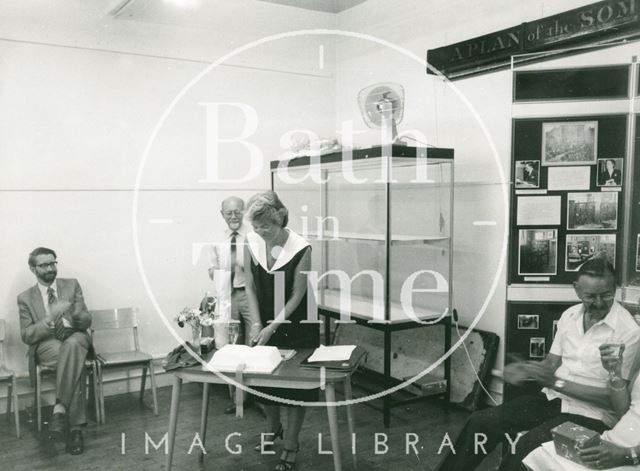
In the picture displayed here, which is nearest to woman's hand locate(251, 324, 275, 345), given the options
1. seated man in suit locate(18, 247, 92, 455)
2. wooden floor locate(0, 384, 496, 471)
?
wooden floor locate(0, 384, 496, 471)

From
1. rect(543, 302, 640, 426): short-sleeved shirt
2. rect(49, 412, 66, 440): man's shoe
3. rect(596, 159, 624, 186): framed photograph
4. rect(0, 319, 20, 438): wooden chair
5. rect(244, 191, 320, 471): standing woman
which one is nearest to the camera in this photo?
rect(543, 302, 640, 426): short-sleeved shirt

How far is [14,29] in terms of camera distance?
536cm

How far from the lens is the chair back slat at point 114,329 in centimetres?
570

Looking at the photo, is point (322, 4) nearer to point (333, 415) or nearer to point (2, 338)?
point (2, 338)

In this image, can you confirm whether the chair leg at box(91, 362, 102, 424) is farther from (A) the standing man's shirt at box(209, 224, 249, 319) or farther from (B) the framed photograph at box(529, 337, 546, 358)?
(B) the framed photograph at box(529, 337, 546, 358)

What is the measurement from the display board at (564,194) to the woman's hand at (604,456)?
951mm

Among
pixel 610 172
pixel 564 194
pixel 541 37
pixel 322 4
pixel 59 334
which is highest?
pixel 322 4

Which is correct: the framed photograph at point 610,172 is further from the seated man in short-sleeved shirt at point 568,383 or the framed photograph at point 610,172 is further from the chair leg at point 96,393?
the chair leg at point 96,393

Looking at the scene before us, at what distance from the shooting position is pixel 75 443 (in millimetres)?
4570

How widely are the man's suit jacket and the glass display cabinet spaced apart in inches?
80.9

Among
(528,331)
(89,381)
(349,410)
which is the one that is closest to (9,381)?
(89,381)

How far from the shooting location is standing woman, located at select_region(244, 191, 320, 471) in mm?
3967

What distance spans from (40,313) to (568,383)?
163 inches

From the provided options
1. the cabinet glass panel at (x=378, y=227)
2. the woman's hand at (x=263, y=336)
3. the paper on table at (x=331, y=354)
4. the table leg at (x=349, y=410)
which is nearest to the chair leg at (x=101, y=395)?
the woman's hand at (x=263, y=336)
